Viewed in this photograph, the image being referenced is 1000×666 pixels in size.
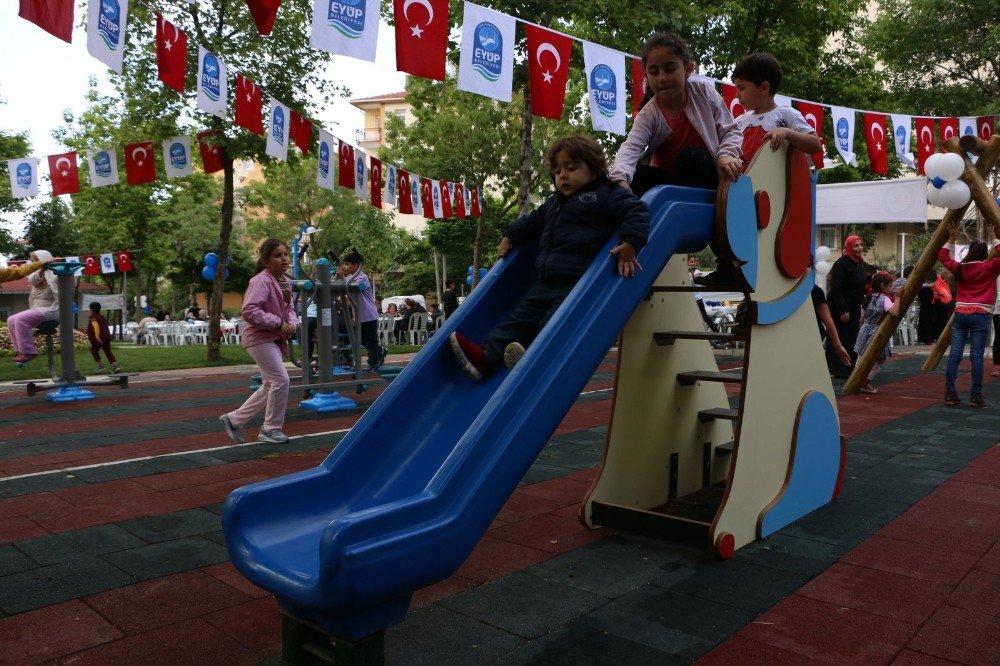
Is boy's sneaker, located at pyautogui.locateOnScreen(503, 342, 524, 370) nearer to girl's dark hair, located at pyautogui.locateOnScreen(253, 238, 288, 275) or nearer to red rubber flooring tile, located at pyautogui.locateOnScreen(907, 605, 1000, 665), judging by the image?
red rubber flooring tile, located at pyautogui.locateOnScreen(907, 605, 1000, 665)

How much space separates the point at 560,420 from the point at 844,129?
11.7 meters

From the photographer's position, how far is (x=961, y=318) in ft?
27.5

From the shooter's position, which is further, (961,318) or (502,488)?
(961,318)

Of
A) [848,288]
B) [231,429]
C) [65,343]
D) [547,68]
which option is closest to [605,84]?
[547,68]

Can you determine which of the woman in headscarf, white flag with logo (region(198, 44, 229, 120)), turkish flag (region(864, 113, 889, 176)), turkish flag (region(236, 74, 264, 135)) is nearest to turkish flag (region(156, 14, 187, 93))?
white flag with logo (region(198, 44, 229, 120))

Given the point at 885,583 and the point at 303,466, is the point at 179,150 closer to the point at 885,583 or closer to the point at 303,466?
the point at 303,466

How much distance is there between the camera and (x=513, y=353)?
312cm

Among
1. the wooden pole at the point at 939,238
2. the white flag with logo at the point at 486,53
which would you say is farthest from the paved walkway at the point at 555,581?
the white flag with logo at the point at 486,53

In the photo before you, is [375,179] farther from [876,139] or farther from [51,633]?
[51,633]

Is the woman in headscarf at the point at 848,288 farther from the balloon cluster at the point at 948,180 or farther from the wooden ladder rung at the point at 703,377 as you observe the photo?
the wooden ladder rung at the point at 703,377

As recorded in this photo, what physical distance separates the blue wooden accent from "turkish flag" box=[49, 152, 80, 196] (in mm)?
11693

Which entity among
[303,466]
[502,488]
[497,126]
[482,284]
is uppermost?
[497,126]

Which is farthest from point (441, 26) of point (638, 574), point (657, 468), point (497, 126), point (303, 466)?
point (497, 126)

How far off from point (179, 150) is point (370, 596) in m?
12.3
